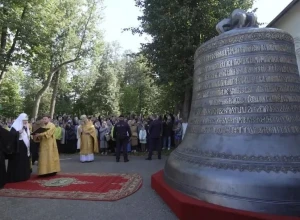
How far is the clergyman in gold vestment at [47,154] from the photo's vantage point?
8.05 m

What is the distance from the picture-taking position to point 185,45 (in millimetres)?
14562

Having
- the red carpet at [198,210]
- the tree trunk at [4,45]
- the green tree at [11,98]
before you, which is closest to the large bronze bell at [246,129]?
the red carpet at [198,210]

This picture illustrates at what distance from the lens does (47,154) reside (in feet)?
26.9

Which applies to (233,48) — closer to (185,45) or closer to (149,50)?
(185,45)

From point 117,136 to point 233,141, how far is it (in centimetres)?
721

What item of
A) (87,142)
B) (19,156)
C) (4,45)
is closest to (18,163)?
(19,156)

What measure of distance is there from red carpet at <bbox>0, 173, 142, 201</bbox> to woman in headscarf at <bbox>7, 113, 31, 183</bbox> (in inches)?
10.0

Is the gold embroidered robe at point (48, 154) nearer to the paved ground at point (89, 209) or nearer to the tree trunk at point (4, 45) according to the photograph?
the paved ground at point (89, 209)

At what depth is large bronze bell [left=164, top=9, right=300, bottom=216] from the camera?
3830 millimetres

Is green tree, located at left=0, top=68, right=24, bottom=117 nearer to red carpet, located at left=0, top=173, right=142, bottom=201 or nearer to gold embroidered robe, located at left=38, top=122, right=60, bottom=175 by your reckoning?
gold embroidered robe, located at left=38, top=122, right=60, bottom=175

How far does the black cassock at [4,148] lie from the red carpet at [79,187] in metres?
0.25

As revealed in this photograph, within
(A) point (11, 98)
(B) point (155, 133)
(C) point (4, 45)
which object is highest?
(C) point (4, 45)

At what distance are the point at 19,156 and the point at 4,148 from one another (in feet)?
2.26

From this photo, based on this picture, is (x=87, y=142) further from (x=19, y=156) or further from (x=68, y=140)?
(x=19, y=156)
